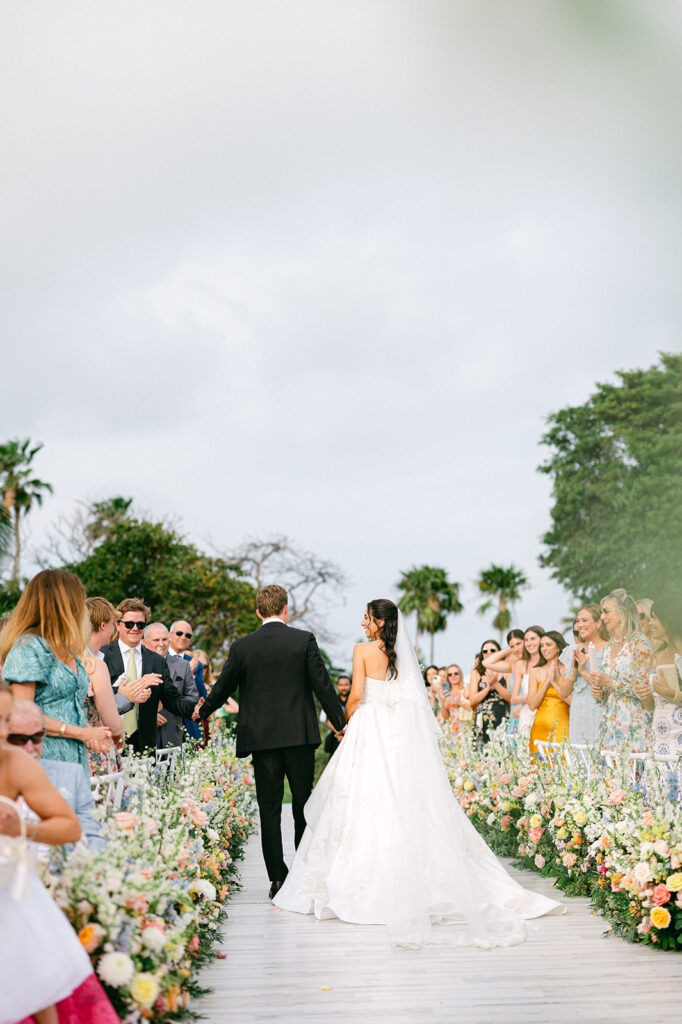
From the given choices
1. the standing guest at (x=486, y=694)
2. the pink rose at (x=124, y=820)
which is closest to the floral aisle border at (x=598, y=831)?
the standing guest at (x=486, y=694)

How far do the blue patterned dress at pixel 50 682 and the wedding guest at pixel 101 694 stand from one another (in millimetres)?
172

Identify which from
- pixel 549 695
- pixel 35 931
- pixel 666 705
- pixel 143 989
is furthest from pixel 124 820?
pixel 549 695

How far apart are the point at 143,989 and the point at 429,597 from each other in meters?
54.2

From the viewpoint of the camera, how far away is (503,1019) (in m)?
4.54

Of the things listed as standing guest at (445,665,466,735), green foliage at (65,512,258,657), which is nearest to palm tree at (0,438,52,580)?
green foliage at (65,512,258,657)

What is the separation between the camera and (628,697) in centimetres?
746

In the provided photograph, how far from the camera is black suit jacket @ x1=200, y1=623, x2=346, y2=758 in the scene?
791 cm

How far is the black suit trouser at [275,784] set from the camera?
789cm

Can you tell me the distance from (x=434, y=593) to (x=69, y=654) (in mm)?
53460

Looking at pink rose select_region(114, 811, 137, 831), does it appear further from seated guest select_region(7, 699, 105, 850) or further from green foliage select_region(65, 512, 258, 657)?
green foliage select_region(65, 512, 258, 657)

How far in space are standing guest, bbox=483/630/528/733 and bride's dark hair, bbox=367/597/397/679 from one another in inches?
137

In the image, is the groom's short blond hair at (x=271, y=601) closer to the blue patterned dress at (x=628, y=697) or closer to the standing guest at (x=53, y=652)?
the blue patterned dress at (x=628, y=697)

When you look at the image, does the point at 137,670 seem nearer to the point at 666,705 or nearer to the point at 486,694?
the point at 666,705

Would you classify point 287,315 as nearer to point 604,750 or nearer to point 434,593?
point 604,750
